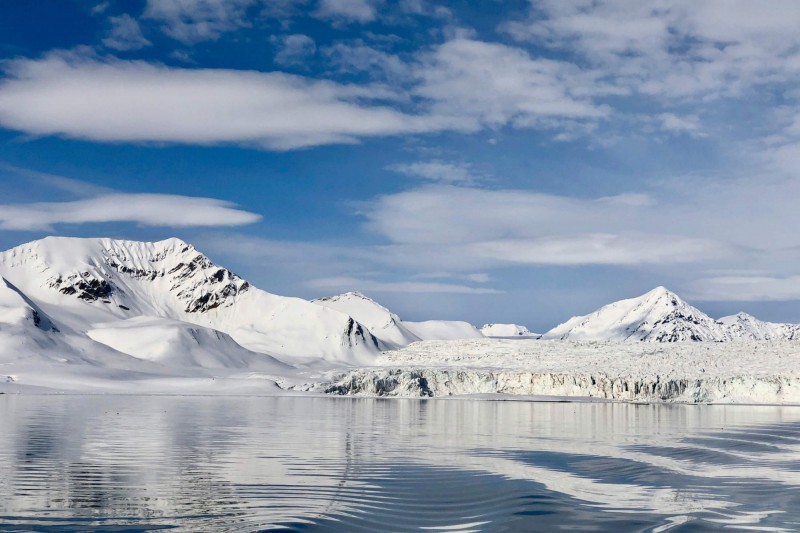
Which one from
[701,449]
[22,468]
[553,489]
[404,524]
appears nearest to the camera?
[404,524]

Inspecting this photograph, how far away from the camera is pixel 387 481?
76.6 feet

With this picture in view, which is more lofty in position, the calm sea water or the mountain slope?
the mountain slope

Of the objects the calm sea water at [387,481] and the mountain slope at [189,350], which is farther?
the mountain slope at [189,350]

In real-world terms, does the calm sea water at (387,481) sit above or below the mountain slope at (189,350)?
below

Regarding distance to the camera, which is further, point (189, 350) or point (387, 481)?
point (189, 350)

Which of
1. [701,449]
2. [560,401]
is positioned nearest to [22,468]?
[701,449]

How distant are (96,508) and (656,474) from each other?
661 inches

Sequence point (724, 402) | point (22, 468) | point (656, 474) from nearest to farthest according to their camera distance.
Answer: point (22, 468)
point (656, 474)
point (724, 402)

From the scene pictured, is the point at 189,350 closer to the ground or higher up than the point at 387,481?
higher up

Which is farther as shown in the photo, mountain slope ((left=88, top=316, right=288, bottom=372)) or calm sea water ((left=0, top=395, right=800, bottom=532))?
mountain slope ((left=88, top=316, right=288, bottom=372))

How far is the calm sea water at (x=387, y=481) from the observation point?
17.5 m

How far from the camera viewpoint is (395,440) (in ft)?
125

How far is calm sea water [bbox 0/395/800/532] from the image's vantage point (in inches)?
689

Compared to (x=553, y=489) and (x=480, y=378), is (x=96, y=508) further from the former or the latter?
(x=480, y=378)
